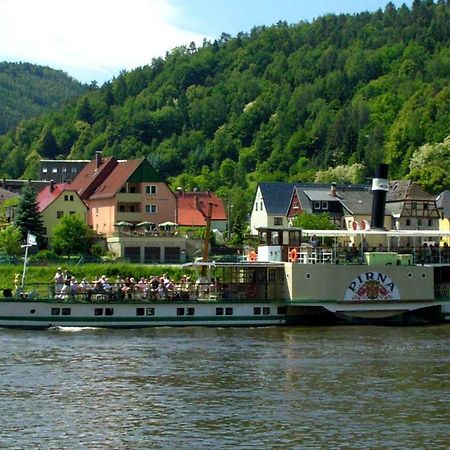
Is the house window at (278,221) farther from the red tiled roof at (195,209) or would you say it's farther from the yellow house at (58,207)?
the yellow house at (58,207)

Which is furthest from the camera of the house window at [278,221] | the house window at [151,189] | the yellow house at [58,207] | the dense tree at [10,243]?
the house window at [278,221]

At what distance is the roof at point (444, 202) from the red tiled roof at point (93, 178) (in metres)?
30.3

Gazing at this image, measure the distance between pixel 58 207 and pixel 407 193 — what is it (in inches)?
1240

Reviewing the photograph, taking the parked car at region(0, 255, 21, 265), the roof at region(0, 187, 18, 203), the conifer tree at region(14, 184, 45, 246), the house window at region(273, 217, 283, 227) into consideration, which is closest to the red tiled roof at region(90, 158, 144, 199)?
the conifer tree at region(14, 184, 45, 246)

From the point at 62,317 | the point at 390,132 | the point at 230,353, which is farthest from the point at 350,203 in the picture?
the point at 390,132

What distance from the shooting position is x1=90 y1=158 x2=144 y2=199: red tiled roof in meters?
91.7

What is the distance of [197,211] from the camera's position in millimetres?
103062

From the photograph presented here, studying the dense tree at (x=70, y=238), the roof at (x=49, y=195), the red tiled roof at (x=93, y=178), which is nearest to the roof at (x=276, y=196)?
the red tiled roof at (x=93, y=178)

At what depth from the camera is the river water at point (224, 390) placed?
2767cm

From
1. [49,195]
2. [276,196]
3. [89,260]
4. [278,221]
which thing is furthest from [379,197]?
[276,196]

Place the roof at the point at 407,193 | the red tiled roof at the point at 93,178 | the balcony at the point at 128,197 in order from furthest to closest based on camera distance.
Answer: the roof at the point at 407,193 → the red tiled roof at the point at 93,178 → the balcony at the point at 128,197

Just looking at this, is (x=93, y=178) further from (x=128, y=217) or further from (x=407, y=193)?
(x=407, y=193)

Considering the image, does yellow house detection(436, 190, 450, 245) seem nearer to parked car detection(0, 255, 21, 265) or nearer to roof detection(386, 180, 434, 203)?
roof detection(386, 180, 434, 203)

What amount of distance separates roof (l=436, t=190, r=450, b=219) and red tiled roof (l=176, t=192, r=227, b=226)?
2041cm
